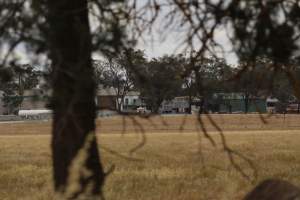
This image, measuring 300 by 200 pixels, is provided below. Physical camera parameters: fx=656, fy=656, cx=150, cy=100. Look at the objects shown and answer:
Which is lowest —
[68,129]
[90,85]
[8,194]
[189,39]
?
[8,194]

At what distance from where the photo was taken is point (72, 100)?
4.89 m

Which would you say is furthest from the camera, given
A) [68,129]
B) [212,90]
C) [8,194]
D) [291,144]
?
[291,144]

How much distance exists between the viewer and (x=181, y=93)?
7000 millimetres

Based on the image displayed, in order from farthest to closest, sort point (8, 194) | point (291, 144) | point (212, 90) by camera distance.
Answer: point (291, 144)
point (8, 194)
point (212, 90)

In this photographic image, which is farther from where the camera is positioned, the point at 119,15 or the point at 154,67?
the point at 154,67

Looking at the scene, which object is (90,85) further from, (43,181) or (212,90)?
(43,181)

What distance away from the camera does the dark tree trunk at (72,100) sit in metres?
5.21

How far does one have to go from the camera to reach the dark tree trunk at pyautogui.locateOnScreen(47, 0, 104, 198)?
5207 millimetres

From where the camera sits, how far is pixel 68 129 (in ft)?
19.4

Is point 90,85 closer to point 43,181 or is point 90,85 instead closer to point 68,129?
point 68,129

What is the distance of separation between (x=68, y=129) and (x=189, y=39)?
1355 millimetres

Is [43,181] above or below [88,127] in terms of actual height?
below

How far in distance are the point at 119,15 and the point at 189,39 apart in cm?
66

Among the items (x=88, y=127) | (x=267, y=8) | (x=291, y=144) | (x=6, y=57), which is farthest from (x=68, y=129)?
(x=291, y=144)
